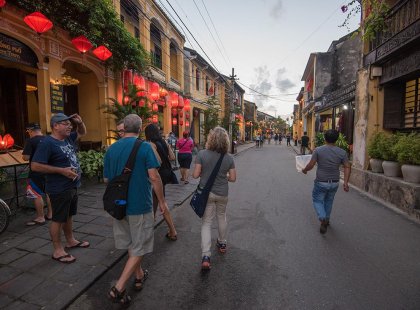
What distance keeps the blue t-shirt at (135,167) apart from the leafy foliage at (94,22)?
635 cm

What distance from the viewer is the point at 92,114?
36.2ft

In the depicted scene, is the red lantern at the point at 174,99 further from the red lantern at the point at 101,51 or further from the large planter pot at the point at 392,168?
the large planter pot at the point at 392,168

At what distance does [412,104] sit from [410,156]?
9.17 ft

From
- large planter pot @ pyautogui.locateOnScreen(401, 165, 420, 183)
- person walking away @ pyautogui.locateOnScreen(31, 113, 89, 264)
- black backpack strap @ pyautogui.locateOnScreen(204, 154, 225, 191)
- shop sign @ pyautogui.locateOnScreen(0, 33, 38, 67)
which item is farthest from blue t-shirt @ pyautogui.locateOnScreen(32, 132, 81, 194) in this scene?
large planter pot @ pyautogui.locateOnScreen(401, 165, 420, 183)

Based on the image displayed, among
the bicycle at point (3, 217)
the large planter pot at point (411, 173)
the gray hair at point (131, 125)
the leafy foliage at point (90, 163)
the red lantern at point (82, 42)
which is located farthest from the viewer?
the leafy foliage at point (90, 163)

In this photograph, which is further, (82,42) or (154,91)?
(154,91)

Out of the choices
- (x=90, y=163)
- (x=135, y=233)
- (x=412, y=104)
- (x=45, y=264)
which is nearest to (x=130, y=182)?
(x=135, y=233)

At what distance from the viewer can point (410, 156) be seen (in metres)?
6.00

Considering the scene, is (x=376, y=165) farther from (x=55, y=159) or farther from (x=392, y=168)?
(x=55, y=159)

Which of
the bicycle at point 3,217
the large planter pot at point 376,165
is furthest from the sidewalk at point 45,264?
the large planter pot at point 376,165

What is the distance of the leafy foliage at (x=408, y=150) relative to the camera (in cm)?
585

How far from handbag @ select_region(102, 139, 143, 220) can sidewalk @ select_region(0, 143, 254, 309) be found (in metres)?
1.09

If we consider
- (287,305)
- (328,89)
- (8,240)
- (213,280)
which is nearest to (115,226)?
(213,280)

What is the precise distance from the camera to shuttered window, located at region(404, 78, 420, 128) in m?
7.55
